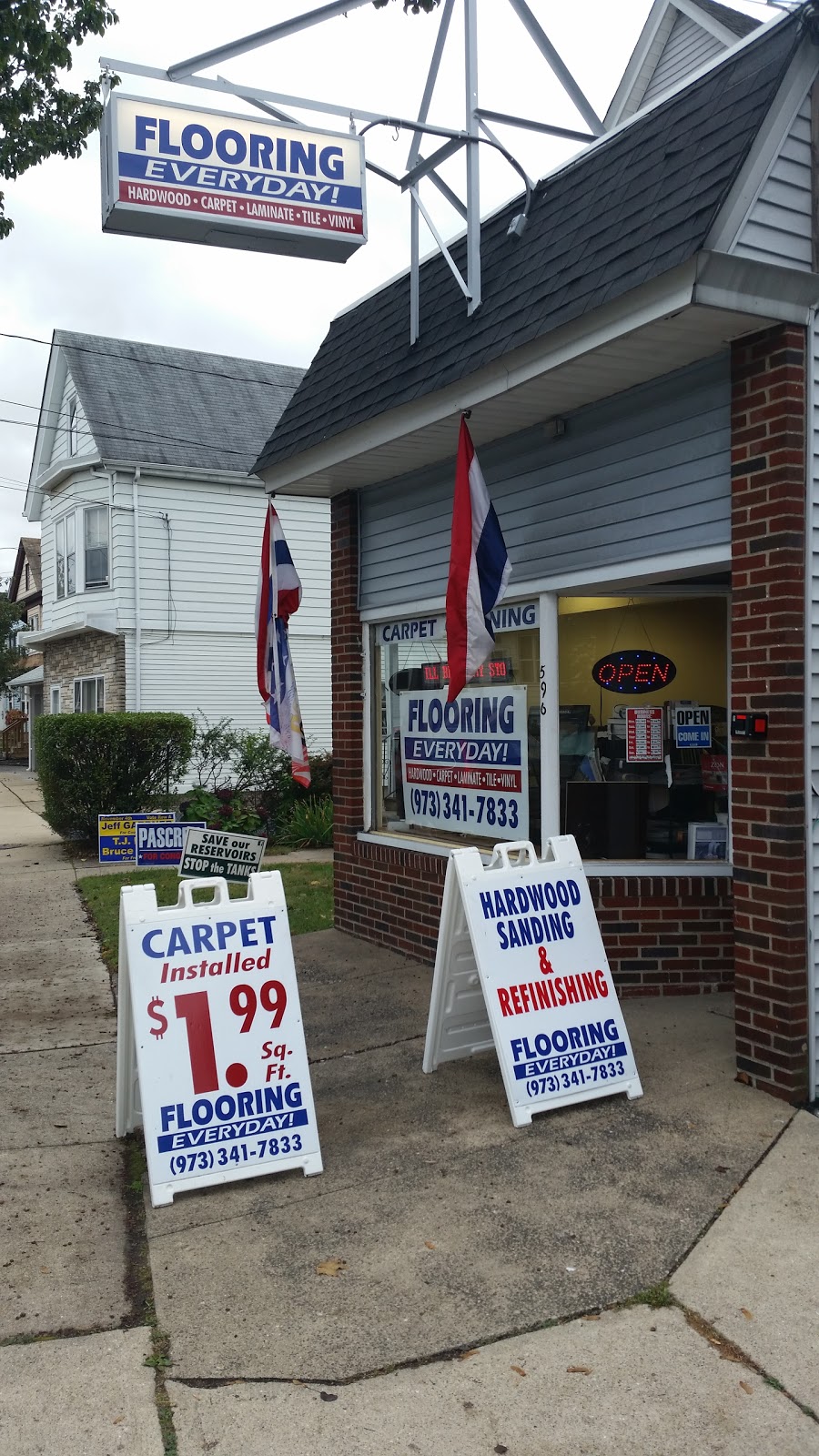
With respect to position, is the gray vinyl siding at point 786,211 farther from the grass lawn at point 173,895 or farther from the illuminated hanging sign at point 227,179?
the grass lawn at point 173,895

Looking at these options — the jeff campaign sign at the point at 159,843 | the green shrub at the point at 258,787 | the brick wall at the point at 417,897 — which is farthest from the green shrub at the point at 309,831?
the brick wall at the point at 417,897

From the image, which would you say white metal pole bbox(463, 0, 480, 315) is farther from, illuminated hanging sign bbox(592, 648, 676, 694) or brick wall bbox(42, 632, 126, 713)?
brick wall bbox(42, 632, 126, 713)

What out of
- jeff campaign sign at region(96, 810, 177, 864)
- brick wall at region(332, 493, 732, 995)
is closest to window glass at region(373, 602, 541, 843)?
brick wall at region(332, 493, 732, 995)

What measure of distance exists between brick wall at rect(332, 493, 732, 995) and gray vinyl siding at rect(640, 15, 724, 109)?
17.9 feet

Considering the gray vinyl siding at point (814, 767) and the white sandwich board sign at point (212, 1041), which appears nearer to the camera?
the white sandwich board sign at point (212, 1041)

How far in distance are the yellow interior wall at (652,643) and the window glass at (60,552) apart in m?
18.1

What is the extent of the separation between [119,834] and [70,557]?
1160cm

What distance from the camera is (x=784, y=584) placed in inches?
191

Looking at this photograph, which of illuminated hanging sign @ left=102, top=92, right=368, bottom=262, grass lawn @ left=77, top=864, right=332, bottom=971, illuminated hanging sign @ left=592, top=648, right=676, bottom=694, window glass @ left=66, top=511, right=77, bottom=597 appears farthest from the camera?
window glass @ left=66, top=511, right=77, bottom=597

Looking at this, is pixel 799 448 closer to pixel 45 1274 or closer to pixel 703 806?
pixel 703 806

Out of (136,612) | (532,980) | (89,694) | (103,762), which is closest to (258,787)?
(103,762)

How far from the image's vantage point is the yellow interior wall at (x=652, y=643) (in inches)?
269

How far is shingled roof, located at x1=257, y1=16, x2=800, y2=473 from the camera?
4.82 meters

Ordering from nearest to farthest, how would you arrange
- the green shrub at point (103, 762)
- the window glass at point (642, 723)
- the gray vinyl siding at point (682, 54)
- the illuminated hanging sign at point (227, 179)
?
the illuminated hanging sign at point (227, 179) → the window glass at point (642, 723) → the gray vinyl siding at point (682, 54) → the green shrub at point (103, 762)
